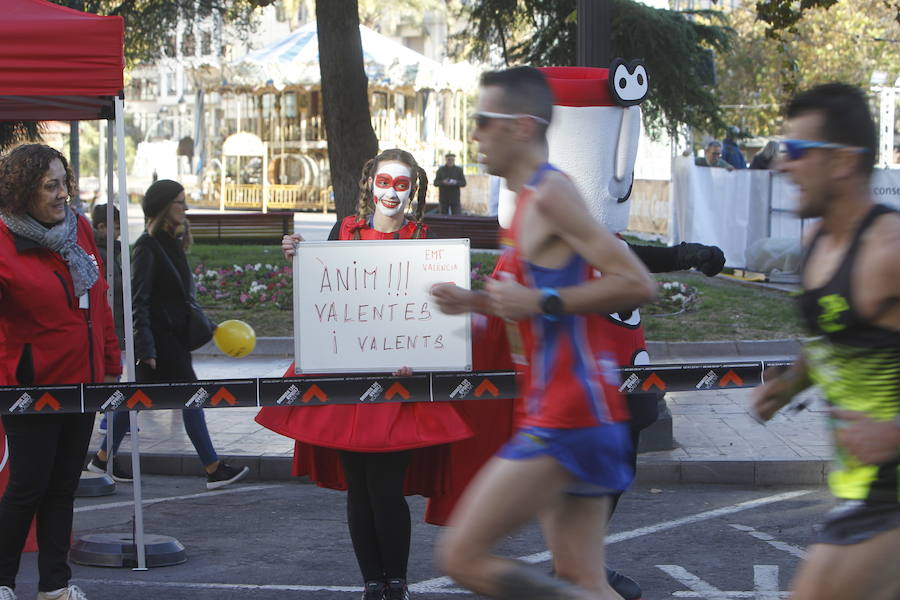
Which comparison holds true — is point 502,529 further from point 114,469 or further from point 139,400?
point 114,469

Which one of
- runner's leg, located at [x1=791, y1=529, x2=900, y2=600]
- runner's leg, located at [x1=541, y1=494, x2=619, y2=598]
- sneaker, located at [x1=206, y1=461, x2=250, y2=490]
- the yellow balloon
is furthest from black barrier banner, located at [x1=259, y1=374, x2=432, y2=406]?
sneaker, located at [x1=206, y1=461, x2=250, y2=490]

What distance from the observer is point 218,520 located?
7.00 metres

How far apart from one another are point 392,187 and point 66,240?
1.31 m

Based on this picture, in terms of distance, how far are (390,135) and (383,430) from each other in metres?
32.9

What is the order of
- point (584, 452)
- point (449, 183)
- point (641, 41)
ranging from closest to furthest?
point (584, 452) → point (641, 41) → point (449, 183)

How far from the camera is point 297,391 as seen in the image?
16.8 ft

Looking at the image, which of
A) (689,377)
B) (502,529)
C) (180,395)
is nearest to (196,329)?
(180,395)

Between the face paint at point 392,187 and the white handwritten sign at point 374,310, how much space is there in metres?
0.21

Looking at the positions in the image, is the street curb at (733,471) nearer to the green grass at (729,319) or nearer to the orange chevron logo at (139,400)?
the orange chevron logo at (139,400)

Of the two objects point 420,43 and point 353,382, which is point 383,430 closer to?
point 353,382

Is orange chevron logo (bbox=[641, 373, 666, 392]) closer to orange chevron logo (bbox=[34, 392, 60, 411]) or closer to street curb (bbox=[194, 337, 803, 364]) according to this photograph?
orange chevron logo (bbox=[34, 392, 60, 411])

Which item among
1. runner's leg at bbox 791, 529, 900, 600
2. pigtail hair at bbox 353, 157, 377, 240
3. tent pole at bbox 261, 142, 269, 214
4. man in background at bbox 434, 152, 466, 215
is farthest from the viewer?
tent pole at bbox 261, 142, 269, 214

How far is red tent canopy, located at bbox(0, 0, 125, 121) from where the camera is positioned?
217 inches

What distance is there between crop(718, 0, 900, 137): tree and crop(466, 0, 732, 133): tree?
71.4 ft
